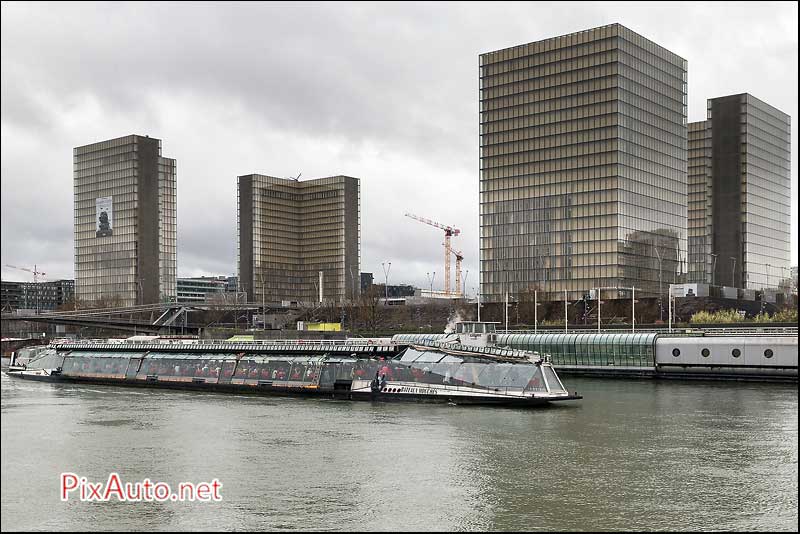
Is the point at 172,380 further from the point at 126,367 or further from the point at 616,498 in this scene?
the point at 616,498

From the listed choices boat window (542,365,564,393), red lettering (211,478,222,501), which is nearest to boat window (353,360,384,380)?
boat window (542,365,564,393)

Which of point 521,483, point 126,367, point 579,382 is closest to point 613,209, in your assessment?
point 579,382

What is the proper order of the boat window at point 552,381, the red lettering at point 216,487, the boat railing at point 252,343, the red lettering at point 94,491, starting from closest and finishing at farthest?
the red lettering at point 94,491 → the red lettering at point 216,487 → the boat window at point 552,381 → the boat railing at point 252,343

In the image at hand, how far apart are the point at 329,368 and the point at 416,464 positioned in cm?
4299

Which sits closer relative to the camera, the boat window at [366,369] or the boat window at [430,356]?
the boat window at [430,356]

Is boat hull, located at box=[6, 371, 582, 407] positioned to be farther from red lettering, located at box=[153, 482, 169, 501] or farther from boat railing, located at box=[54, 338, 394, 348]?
red lettering, located at box=[153, 482, 169, 501]

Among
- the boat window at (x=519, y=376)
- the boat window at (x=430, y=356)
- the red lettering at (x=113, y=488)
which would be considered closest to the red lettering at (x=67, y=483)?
the red lettering at (x=113, y=488)

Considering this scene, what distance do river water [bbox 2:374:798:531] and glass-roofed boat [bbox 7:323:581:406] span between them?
392cm

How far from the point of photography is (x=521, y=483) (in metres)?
44.8

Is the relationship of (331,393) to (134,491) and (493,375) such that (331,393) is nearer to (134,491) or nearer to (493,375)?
(493,375)

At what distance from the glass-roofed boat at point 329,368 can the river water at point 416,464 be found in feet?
12.9

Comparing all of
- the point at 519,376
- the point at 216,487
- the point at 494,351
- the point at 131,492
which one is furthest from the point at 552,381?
the point at 131,492

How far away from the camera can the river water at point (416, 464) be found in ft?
123

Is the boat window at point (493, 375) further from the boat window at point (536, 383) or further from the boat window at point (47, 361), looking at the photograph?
the boat window at point (47, 361)
